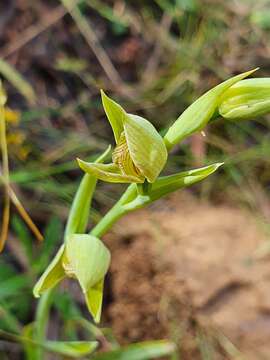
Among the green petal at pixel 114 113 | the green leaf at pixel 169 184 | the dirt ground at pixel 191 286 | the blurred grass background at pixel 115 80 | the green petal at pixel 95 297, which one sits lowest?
the dirt ground at pixel 191 286

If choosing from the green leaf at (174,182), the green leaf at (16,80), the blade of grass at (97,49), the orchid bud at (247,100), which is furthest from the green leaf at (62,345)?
the blade of grass at (97,49)

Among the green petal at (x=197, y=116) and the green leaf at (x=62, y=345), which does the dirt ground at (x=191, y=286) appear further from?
the green petal at (x=197, y=116)

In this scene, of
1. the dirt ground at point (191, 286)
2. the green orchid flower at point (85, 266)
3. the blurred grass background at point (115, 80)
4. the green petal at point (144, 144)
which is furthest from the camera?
the blurred grass background at point (115, 80)

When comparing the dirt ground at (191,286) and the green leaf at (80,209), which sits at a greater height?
the green leaf at (80,209)

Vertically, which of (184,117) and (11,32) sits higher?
(184,117)

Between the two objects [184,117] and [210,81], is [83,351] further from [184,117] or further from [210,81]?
[210,81]

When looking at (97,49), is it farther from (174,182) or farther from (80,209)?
(174,182)

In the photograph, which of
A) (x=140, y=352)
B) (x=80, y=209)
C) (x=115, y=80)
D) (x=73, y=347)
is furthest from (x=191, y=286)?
(x=115, y=80)

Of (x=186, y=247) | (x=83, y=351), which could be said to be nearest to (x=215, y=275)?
(x=186, y=247)
